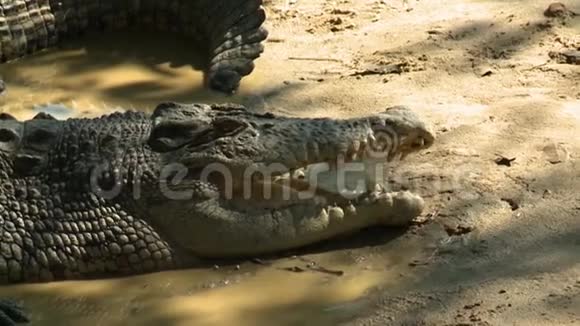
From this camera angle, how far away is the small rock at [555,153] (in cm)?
420

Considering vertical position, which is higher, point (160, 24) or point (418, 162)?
point (160, 24)

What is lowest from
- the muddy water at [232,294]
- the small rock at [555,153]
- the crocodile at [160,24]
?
the muddy water at [232,294]

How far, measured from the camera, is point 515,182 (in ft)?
13.5

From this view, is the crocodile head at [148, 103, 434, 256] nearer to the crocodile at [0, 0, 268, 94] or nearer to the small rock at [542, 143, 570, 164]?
the small rock at [542, 143, 570, 164]

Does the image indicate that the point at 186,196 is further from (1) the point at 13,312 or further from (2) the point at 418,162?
(2) the point at 418,162

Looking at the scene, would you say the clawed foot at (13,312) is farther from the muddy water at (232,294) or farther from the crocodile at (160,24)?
the crocodile at (160,24)

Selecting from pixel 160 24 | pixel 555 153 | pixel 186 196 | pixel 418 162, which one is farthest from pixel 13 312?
pixel 160 24

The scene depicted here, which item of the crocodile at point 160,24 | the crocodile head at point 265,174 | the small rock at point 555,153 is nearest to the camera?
the crocodile head at point 265,174

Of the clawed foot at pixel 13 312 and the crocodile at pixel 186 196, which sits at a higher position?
the crocodile at pixel 186 196

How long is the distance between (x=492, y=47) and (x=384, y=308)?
7.76ft

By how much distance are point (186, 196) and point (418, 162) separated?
106 centimetres

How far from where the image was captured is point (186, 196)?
3.85 metres

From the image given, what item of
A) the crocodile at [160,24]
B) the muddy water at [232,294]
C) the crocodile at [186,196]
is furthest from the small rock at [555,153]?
the crocodile at [160,24]

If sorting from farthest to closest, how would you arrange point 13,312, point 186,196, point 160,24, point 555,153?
point 160,24 < point 555,153 < point 186,196 < point 13,312
